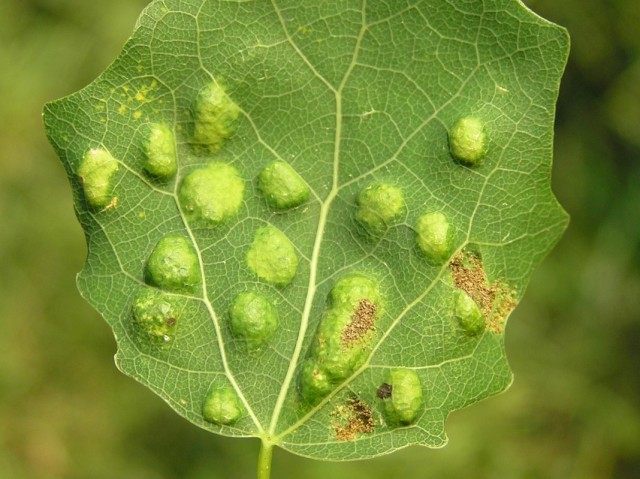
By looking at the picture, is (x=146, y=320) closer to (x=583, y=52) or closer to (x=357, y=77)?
(x=357, y=77)

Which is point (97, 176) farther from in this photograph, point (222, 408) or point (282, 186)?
point (222, 408)

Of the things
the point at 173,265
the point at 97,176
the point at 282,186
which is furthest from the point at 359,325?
the point at 97,176

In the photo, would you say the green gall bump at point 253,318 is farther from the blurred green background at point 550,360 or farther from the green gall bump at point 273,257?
the blurred green background at point 550,360

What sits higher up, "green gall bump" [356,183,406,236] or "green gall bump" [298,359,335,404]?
"green gall bump" [356,183,406,236]

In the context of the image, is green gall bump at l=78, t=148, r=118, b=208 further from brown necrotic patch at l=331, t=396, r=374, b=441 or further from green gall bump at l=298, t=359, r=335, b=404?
brown necrotic patch at l=331, t=396, r=374, b=441

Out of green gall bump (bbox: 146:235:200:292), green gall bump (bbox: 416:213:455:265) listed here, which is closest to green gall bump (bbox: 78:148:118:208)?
green gall bump (bbox: 146:235:200:292)

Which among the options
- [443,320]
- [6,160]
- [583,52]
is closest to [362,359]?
[443,320]

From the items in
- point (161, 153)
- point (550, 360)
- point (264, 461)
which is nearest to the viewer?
point (264, 461)
